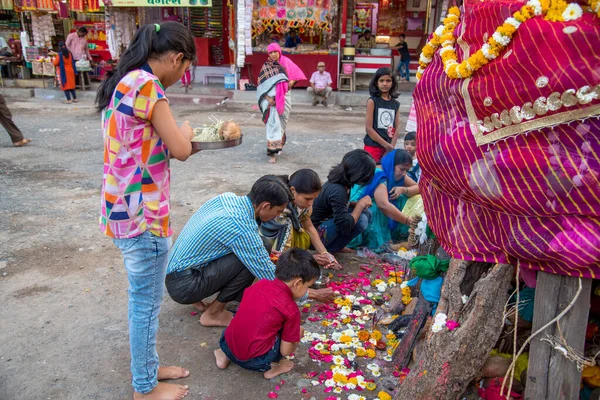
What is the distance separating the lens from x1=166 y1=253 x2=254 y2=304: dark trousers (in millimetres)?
3486

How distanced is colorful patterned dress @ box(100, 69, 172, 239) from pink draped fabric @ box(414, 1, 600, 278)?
1423 mm

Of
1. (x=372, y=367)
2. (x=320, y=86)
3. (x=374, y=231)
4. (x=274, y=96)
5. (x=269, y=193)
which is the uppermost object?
(x=274, y=96)

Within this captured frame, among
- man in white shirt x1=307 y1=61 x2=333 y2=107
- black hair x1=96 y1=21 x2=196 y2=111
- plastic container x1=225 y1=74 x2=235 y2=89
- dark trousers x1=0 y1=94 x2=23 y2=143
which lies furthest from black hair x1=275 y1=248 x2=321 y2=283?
plastic container x1=225 y1=74 x2=235 y2=89

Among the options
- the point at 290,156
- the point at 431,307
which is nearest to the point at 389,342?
the point at 431,307

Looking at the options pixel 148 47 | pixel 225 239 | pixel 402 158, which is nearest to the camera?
pixel 148 47

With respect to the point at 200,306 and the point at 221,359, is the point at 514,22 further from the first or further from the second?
the point at 200,306

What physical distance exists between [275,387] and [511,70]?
7.22 ft

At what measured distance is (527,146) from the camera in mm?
2176

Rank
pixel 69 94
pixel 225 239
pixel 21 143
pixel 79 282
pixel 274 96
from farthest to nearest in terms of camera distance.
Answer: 1. pixel 69 94
2. pixel 21 143
3. pixel 274 96
4. pixel 79 282
5. pixel 225 239

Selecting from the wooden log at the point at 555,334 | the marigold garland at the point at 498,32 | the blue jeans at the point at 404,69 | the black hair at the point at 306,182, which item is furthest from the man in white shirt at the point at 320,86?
the wooden log at the point at 555,334

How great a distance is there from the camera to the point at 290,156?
8570 millimetres

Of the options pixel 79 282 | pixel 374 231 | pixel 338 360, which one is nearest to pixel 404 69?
pixel 374 231

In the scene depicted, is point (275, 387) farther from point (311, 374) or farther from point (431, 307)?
point (431, 307)

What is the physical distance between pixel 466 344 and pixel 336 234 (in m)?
2.21
